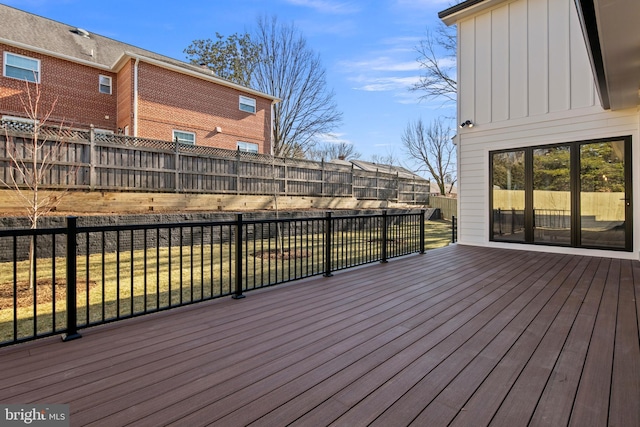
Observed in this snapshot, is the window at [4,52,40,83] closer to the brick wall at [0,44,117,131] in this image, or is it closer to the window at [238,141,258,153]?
the brick wall at [0,44,117,131]

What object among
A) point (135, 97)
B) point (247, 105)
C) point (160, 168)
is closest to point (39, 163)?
point (160, 168)

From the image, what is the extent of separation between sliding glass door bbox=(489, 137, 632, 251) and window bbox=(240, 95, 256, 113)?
1077cm

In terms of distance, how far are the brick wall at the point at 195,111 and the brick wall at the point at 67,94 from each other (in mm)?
2007

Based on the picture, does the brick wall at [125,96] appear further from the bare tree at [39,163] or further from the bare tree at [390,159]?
the bare tree at [390,159]

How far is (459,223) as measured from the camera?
7797 millimetres

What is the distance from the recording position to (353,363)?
6.66 ft

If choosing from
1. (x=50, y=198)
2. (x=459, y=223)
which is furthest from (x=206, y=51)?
(x=459, y=223)

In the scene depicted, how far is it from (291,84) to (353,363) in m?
16.7

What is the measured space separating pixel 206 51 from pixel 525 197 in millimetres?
18090

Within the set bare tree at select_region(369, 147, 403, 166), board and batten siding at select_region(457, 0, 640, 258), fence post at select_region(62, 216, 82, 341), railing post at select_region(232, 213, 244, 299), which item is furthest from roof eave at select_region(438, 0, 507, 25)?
bare tree at select_region(369, 147, 403, 166)

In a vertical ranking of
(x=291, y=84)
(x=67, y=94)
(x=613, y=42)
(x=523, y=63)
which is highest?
(x=291, y=84)

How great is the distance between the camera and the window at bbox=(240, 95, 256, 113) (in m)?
14.5

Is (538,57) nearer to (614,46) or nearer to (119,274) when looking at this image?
(614,46)

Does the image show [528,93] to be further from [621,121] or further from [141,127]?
[141,127]
